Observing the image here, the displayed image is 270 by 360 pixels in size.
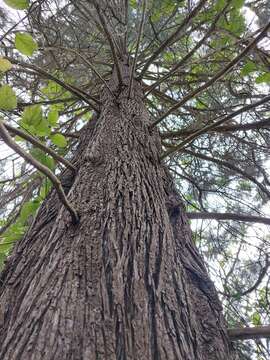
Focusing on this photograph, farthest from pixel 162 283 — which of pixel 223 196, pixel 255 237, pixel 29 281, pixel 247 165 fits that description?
pixel 247 165

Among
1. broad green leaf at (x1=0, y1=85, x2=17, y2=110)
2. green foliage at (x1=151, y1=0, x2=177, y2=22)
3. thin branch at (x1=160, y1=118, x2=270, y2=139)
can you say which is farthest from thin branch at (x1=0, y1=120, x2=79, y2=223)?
green foliage at (x1=151, y1=0, x2=177, y2=22)

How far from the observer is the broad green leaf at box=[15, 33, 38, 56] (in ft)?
4.05

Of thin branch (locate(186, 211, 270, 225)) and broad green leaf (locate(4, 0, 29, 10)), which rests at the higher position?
broad green leaf (locate(4, 0, 29, 10))

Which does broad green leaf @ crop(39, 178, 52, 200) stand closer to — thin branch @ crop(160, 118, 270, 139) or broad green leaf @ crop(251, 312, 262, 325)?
thin branch @ crop(160, 118, 270, 139)

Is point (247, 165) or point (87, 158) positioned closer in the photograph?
point (87, 158)

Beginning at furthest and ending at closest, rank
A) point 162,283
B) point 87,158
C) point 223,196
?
point 223,196 → point 87,158 → point 162,283

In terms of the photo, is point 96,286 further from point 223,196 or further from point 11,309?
point 223,196

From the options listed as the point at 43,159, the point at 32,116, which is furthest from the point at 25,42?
the point at 43,159

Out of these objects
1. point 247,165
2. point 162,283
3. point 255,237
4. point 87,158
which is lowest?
point 162,283

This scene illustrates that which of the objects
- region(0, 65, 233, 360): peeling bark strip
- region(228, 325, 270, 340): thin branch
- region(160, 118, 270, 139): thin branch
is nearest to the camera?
region(0, 65, 233, 360): peeling bark strip

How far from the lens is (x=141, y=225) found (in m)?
0.98

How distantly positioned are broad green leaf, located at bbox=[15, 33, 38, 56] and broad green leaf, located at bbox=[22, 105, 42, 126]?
1.16 feet

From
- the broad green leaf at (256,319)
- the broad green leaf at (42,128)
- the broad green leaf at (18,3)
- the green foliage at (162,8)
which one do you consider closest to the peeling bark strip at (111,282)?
the broad green leaf at (42,128)

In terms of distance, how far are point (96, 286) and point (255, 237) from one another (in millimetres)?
1462
